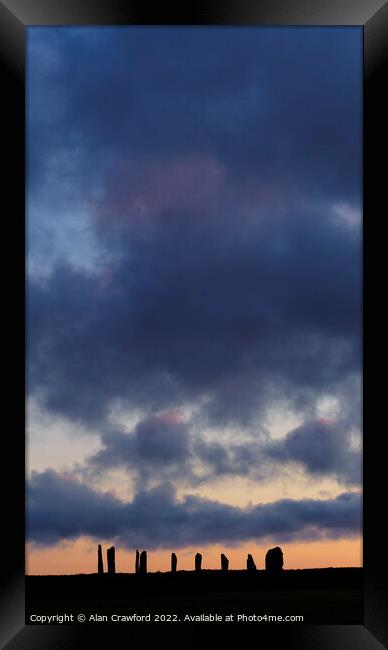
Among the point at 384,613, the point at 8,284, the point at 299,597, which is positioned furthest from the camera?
the point at 299,597

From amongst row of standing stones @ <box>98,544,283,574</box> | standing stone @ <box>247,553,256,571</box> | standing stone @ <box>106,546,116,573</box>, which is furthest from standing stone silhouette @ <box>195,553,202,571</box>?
standing stone @ <box>106,546,116,573</box>

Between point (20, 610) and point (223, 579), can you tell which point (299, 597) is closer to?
point (223, 579)

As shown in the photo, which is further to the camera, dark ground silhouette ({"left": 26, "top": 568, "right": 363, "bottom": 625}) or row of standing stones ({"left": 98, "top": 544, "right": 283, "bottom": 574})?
row of standing stones ({"left": 98, "top": 544, "right": 283, "bottom": 574})

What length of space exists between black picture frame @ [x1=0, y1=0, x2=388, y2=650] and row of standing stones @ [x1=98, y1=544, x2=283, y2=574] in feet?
1.80

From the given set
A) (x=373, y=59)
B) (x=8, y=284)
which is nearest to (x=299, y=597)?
(x=8, y=284)

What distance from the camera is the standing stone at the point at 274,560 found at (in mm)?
2805

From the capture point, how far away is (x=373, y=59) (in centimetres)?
233

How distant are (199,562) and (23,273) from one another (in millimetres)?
1412

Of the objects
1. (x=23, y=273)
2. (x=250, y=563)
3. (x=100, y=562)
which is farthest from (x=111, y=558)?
(x=23, y=273)

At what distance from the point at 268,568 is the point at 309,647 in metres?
0.67

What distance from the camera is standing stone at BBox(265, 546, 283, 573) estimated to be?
2.80 m

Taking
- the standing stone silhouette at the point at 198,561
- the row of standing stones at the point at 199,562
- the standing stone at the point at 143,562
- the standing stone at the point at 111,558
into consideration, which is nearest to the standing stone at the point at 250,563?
the row of standing stones at the point at 199,562

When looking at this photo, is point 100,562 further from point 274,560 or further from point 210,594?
point 274,560

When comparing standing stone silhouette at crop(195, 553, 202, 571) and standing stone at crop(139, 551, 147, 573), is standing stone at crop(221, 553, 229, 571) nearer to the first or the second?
standing stone silhouette at crop(195, 553, 202, 571)
